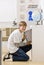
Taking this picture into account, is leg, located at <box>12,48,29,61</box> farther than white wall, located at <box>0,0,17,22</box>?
No

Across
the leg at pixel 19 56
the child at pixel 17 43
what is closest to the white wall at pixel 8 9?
the child at pixel 17 43

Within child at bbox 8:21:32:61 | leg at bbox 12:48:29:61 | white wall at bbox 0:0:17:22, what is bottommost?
leg at bbox 12:48:29:61

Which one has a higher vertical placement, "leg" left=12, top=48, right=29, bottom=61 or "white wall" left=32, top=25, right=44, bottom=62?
"white wall" left=32, top=25, right=44, bottom=62

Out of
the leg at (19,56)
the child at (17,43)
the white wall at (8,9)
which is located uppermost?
the white wall at (8,9)

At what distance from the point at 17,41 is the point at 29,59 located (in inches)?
18.7

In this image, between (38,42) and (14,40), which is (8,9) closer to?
(14,40)

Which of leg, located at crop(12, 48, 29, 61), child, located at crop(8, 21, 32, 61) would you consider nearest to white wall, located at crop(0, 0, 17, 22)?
child, located at crop(8, 21, 32, 61)

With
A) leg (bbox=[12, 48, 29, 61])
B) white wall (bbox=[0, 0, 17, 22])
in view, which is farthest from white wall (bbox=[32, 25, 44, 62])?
white wall (bbox=[0, 0, 17, 22])

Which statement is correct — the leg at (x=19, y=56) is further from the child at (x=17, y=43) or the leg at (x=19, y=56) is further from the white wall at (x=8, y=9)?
the white wall at (x=8, y=9)

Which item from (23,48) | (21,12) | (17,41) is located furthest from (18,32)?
(21,12)

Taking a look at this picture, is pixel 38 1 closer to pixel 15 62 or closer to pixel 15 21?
pixel 15 21

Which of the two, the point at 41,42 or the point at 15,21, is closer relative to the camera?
the point at 41,42

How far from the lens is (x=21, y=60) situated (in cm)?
421

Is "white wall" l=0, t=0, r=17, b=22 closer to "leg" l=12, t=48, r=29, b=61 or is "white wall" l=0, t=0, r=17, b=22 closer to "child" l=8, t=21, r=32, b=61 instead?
"child" l=8, t=21, r=32, b=61
